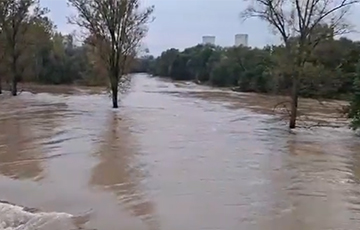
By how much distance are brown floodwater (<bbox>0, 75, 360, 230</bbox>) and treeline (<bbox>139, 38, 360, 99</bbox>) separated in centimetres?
304

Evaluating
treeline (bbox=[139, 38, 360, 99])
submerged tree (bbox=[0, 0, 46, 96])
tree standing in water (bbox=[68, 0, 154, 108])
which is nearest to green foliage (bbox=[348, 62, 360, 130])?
treeline (bbox=[139, 38, 360, 99])

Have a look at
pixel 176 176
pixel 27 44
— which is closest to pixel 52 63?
pixel 27 44

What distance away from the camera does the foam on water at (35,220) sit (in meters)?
6.24

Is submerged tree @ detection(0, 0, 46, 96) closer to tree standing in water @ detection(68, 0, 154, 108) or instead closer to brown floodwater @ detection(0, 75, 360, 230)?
tree standing in water @ detection(68, 0, 154, 108)

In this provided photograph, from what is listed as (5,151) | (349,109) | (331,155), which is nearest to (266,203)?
(331,155)

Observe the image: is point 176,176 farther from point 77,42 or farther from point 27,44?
point 27,44

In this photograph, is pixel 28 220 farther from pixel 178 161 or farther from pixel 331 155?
pixel 331 155

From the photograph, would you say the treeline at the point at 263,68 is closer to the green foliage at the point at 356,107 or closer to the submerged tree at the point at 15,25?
the green foliage at the point at 356,107

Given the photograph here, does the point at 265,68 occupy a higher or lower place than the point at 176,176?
higher

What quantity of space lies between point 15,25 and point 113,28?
11120 millimetres

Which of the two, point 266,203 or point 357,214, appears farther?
point 266,203

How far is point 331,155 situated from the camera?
40.3 feet

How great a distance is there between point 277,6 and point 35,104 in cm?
1523

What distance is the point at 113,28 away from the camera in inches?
961
